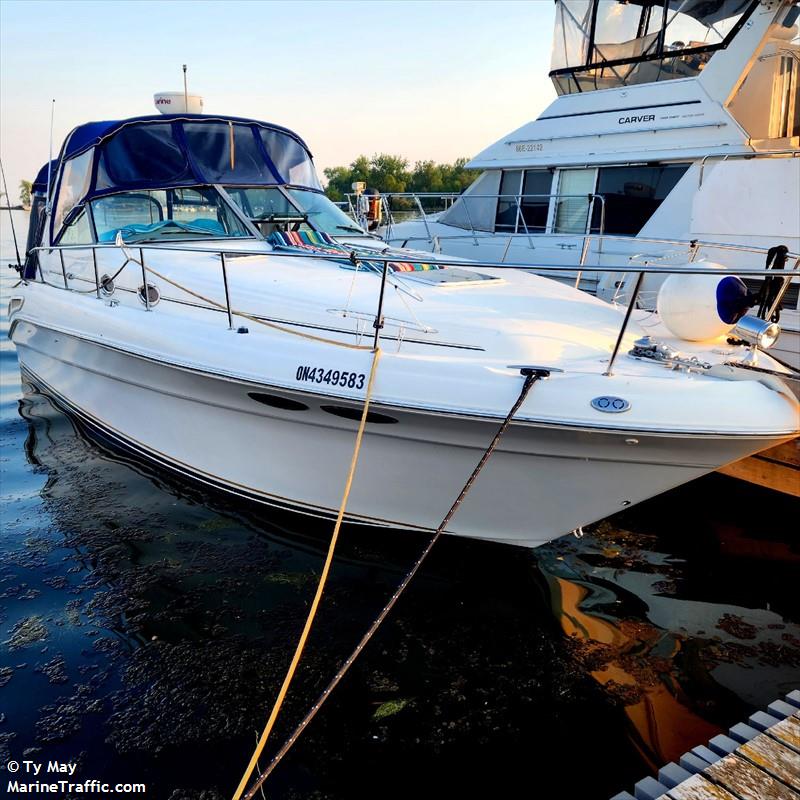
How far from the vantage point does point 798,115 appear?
8055 mm

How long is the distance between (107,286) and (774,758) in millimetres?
4991

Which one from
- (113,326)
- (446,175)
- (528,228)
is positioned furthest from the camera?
(446,175)

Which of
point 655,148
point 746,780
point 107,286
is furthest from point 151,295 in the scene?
point 655,148

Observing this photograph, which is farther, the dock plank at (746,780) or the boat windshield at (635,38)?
the boat windshield at (635,38)

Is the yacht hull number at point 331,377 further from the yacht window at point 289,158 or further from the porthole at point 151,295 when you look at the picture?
the yacht window at point 289,158

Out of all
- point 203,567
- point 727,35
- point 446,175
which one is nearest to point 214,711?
point 203,567

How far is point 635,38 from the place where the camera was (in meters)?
8.91

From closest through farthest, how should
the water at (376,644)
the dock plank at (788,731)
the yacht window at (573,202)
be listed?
the dock plank at (788,731)
the water at (376,644)
the yacht window at (573,202)

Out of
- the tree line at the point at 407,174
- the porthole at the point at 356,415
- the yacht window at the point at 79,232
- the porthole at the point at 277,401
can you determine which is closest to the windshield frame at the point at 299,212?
the yacht window at the point at 79,232

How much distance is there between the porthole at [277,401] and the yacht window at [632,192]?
654cm

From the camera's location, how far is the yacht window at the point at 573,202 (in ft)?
29.5

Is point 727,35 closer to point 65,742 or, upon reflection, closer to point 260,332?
point 260,332

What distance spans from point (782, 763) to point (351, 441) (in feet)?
7.78

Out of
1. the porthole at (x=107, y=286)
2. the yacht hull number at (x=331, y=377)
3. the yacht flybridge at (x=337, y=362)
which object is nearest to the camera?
the yacht flybridge at (x=337, y=362)
